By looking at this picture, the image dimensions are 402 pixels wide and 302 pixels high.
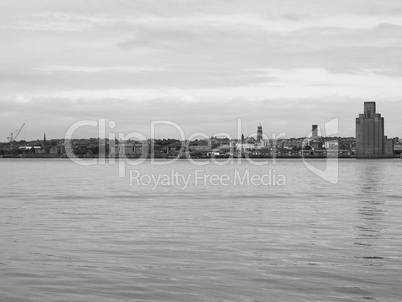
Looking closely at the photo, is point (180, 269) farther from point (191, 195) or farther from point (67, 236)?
point (191, 195)

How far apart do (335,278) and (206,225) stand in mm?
8700

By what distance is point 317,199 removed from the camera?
34.8 meters

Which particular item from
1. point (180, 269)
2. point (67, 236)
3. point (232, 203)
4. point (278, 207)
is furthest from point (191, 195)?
point (180, 269)

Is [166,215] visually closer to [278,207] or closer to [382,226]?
[278,207]

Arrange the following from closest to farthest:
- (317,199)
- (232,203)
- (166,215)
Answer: (166,215) < (232,203) < (317,199)

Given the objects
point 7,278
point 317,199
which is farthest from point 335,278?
point 317,199

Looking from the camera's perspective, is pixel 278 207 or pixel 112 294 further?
pixel 278 207

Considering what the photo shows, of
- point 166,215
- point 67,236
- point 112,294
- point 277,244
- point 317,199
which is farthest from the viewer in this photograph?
point 317,199

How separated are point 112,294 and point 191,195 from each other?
81.9 ft

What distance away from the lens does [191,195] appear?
37.2 metres

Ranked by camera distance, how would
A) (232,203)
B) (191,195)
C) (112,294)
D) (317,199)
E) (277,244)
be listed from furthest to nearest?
(191,195) < (317,199) < (232,203) < (277,244) < (112,294)

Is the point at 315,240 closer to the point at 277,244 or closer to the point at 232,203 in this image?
the point at 277,244

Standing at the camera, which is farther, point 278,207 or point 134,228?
point 278,207

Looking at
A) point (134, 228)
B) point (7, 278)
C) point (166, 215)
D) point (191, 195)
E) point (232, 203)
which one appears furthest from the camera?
point (191, 195)
